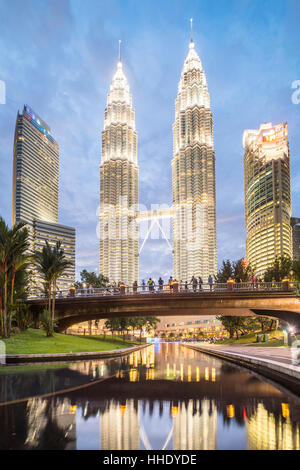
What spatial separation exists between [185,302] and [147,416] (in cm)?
3434

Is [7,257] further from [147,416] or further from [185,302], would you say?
[147,416]

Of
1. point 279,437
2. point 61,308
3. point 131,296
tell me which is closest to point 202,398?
point 279,437

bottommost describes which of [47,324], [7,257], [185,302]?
[47,324]

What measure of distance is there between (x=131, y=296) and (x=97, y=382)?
89.3 ft

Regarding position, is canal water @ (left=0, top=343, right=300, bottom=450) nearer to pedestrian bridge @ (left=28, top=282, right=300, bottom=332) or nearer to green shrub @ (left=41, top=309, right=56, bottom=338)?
green shrub @ (left=41, top=309, right=56, bottom=338)

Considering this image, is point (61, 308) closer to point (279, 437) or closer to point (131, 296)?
point (131, 296)

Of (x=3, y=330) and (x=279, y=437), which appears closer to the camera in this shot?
(x=279, y=437)

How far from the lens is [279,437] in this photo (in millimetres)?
7285

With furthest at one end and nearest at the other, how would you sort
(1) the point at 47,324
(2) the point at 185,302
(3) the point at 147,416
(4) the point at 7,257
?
1. (2) the point at 185,302
2. (1) the point at 47,324
3. (4) the point at 7,257
4. (3) the point at 147,416

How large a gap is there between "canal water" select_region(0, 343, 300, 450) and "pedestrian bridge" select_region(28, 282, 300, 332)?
2625 centimetres

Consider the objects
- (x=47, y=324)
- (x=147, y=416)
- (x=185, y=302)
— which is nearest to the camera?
(x=147, y=416)

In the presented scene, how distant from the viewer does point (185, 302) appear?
141ft

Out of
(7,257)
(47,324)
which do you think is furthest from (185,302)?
(7,257)

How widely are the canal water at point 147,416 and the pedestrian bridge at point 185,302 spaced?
86.1 feet
